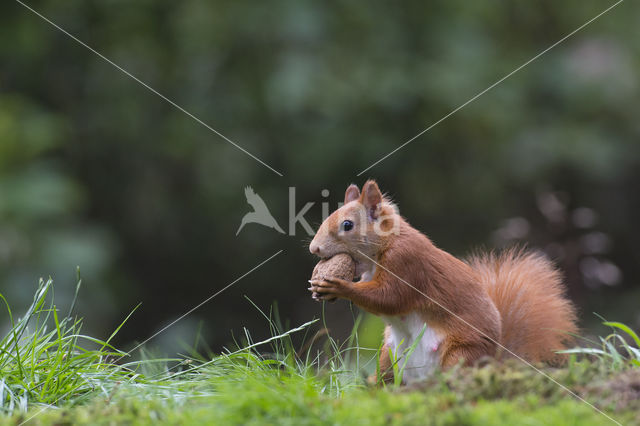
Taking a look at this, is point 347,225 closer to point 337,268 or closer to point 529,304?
point 337,268

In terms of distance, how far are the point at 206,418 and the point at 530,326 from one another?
1.60 meters

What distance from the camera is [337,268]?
117 inches

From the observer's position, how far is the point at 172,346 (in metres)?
6.42

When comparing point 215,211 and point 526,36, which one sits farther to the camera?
point 526,36

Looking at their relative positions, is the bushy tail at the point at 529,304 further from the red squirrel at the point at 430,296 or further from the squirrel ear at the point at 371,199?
the squirrel ear at the point at 371,199

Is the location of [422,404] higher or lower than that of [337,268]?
lower

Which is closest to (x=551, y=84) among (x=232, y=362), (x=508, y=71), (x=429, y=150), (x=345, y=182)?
(x=508, y=71)

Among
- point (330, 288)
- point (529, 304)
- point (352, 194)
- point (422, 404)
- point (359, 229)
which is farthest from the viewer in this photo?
point (352, 194)

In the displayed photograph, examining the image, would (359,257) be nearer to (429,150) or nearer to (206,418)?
(206,418)

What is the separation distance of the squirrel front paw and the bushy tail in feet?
2.38

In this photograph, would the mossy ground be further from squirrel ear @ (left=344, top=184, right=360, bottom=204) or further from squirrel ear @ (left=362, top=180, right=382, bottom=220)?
squirrel ear @ (left=344, top=184, right=360, bottom=204)

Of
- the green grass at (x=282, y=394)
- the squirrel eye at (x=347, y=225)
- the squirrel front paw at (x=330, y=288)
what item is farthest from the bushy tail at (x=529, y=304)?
the squirrel front paw at (x=330, y=288)

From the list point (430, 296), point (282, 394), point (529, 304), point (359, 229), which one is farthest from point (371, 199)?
point (282, 394)

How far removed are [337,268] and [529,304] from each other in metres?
0.82
